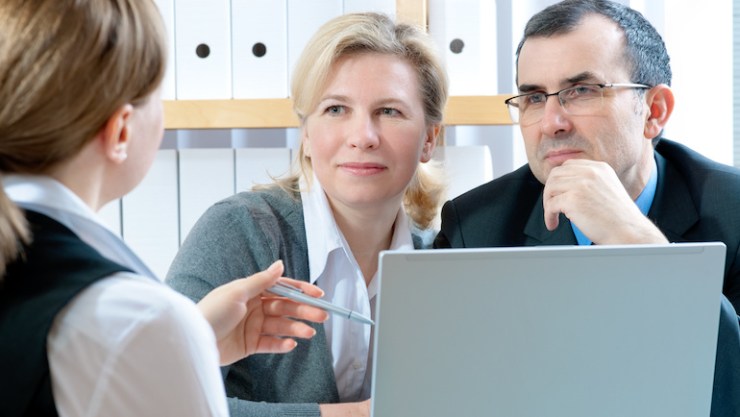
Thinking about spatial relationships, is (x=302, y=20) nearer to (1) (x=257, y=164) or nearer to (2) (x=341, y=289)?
(1) (x=257, y=164)

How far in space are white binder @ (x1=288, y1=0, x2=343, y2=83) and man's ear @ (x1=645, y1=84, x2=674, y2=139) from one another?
2.20ft

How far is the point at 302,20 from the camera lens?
1.83 meters

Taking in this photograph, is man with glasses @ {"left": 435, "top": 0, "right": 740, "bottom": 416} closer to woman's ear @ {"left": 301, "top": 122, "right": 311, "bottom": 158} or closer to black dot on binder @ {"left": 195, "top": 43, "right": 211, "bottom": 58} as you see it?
woman's ear @ {"left": 301, "top": 122, "right": 311, "bottom": 158}

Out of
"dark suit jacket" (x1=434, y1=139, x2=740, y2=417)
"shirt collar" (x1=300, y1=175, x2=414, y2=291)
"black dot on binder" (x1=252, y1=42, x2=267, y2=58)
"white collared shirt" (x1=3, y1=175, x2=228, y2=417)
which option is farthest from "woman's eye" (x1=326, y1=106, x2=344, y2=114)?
"white collared shirt" (x1=3, y1=175, x2=228, y2=417)

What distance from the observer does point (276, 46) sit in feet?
6.01

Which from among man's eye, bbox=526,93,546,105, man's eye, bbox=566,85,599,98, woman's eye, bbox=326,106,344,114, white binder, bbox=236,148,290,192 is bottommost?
white binder, bbox=236,148,290,192

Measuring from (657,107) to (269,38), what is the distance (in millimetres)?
783

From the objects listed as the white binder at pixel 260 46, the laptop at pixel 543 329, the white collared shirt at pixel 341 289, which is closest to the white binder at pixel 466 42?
the white binder at pixel 260 46

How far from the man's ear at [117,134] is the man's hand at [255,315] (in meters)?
0.26

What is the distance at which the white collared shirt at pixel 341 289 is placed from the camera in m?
1.47

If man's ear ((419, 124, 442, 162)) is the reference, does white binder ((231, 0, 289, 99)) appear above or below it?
above

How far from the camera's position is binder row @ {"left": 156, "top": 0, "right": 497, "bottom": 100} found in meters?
1.83

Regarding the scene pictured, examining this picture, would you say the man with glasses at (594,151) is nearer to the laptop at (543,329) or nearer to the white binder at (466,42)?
the white binder at (466,42)

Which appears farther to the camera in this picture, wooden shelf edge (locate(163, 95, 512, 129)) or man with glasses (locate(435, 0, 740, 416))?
wooden shelf edge (locate(163, 95, 512, 129))
